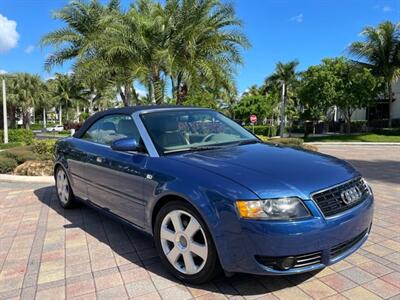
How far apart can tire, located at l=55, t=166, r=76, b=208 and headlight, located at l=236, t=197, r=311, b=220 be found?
11.5ft

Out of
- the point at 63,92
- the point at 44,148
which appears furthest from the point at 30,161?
the point at 63,92

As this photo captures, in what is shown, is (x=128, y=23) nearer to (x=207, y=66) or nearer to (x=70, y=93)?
(x=207, y=66)


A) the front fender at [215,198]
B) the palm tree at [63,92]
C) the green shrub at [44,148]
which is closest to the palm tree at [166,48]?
the green shrub at [44,148]

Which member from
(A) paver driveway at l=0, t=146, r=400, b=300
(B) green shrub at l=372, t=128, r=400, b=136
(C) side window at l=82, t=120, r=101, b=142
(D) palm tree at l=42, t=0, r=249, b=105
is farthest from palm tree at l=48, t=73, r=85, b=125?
(A) paver driveway at l=0, t=146, r=400, b=300

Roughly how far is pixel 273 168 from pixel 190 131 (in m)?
1.30

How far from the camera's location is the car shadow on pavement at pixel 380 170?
8234 millimetres

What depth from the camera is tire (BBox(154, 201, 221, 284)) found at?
9.82 ft

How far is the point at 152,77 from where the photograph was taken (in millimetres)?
14141

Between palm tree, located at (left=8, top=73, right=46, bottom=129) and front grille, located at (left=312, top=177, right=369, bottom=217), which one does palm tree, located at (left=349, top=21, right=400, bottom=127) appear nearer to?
front grille, located at (left=312, top=177, right=369, bottom=217)

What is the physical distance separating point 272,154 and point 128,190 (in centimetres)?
148

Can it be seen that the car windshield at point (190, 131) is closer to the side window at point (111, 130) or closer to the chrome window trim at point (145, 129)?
the chrome window trim at point (145, 129)

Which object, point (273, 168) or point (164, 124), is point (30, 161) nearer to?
point (164, 124)

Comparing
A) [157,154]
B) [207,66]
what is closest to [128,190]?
[157,154]

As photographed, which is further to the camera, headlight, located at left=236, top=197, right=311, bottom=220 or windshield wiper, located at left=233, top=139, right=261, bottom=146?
windshield wiper, located at left=233, top=139, right=261, bottom=146
